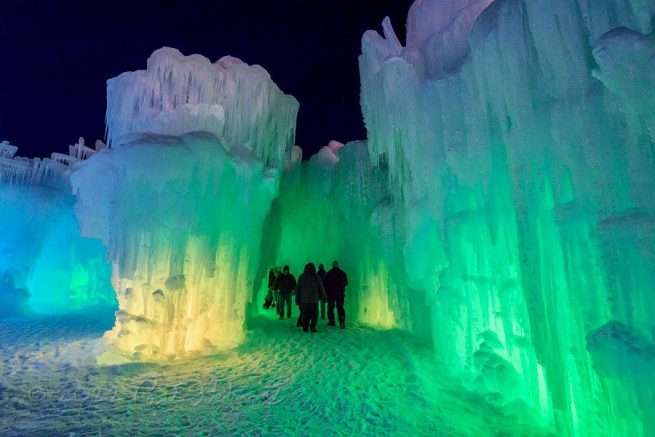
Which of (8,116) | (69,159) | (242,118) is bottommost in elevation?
(242,118)

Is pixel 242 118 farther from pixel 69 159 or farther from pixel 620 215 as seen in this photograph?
pixel 69 159

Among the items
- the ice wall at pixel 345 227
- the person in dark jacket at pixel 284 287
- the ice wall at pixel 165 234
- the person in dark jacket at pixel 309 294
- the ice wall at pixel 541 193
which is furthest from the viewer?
the ice wall at pixel 345 227

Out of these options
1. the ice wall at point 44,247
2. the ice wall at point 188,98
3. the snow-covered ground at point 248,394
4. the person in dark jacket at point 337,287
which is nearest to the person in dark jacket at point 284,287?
the person in dark jacket at point 337,287

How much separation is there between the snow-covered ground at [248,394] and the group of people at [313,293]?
122cm

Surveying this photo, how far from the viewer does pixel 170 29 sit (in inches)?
1555

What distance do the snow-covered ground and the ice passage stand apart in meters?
0.05

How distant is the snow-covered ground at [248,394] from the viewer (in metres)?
4.21

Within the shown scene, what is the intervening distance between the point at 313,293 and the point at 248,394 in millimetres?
4096

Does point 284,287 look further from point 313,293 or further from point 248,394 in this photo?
point 248,394

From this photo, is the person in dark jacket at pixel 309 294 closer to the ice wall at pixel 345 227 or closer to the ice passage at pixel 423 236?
the ice passage at pixel 423 236

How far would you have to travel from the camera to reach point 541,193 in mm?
A: 4133

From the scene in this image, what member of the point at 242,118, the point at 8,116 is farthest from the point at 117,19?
the point at 242,118

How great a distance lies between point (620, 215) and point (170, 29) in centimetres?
4536

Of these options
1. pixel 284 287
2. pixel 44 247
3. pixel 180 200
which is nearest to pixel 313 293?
pixel 284 287
